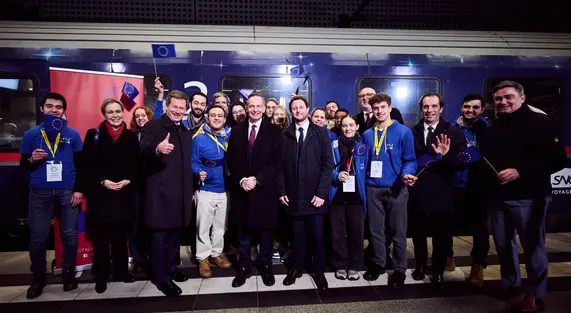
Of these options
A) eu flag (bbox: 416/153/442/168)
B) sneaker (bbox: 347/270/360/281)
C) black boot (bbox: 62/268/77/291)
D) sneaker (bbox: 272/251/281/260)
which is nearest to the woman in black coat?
black boot (bbox: 62/268/77/291)

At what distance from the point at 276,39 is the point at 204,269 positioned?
3.46 metres

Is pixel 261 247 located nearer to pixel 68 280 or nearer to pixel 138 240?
pixel 138 240

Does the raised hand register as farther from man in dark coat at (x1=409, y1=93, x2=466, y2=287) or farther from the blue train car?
the blue train car

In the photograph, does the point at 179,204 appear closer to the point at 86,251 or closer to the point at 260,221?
the point at 260,221

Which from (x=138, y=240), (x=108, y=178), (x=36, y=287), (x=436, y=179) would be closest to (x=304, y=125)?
(x=436, y=179)

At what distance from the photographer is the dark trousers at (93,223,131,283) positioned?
355 cm

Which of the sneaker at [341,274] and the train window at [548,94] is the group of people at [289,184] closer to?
the sneaker at [341,274]

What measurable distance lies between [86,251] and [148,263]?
798 mm

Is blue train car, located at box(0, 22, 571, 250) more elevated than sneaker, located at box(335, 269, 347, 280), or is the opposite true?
blue train car, located at box(0, 22, 571, 250)

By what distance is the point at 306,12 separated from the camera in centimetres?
761

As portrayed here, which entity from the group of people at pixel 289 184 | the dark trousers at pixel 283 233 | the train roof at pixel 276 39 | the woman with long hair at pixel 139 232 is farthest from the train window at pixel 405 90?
the woman with long hair at pixel 139 232

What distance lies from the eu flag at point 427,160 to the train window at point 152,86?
3490 millimetres

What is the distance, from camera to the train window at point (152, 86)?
4680 mm

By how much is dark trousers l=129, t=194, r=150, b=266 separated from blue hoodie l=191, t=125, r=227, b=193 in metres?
0.85
